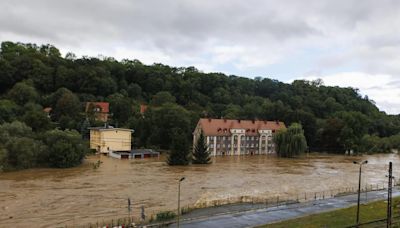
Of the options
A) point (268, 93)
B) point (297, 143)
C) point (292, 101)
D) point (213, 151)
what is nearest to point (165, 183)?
point (213, 151)

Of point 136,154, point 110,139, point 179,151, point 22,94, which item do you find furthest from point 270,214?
point 22,94

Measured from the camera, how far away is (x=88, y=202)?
110 feet

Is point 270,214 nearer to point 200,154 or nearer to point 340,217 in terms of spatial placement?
point 340,217

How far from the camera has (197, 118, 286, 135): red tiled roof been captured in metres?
78.4

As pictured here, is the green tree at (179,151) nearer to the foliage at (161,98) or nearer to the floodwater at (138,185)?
the floodwater at (138,185)

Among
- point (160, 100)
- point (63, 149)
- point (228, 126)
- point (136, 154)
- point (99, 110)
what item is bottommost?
point (136, 154)

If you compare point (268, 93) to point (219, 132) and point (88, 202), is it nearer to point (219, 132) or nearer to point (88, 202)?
point (219, 132)

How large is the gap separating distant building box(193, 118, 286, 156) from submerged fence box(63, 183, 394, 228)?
122 ft

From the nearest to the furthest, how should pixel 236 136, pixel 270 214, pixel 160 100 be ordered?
pixel 270 214 < pixel 236 136 < pixel 160 100

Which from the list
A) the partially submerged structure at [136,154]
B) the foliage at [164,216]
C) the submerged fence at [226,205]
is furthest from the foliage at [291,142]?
the foliage at [164,216]

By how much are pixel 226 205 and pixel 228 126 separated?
49.6m

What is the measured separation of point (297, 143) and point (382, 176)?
24.0 metres

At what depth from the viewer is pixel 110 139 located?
240 ft

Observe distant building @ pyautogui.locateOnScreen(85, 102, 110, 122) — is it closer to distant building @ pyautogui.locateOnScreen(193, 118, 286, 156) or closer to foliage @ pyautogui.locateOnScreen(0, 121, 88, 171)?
distant building @ pyautogui.locateOnScreen(193, 118, 286, 156)
